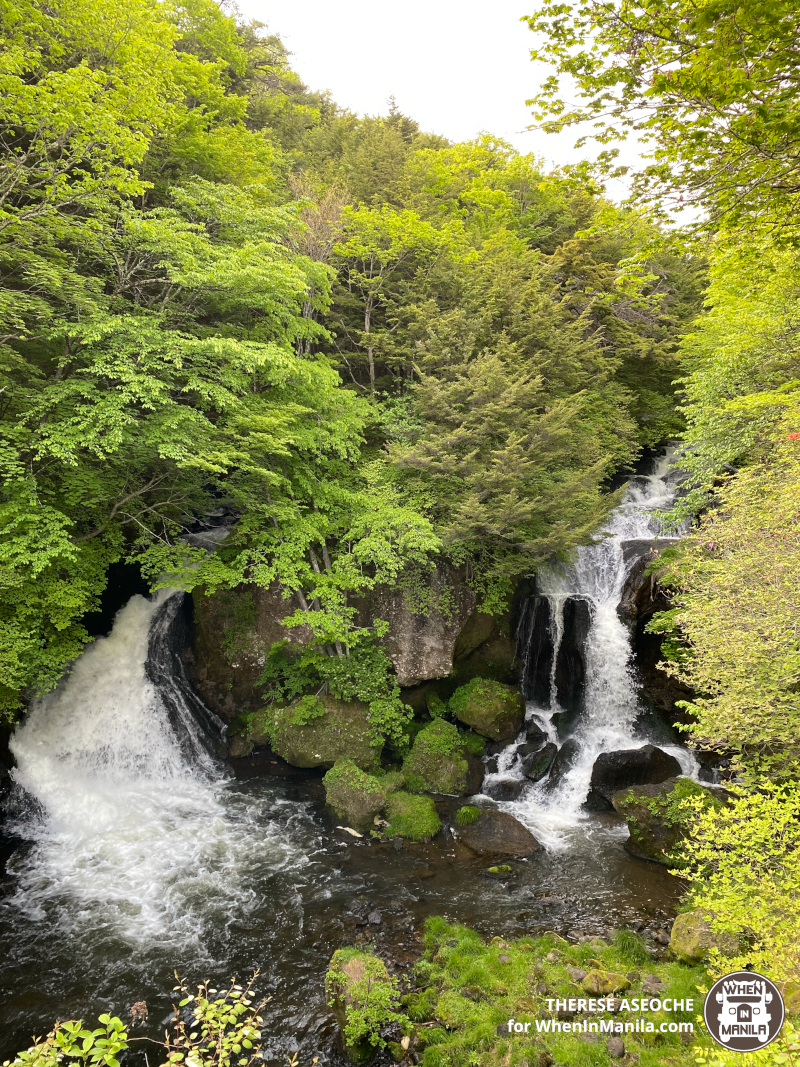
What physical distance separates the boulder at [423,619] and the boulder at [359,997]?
6.45 m

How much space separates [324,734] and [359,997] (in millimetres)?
6231

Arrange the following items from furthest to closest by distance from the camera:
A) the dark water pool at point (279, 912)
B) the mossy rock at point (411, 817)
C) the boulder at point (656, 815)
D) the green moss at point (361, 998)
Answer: the mossy rock at point (411, 817) < the boulder at point (656, 815) < the dark water pool at point (279, 912) < the green moss at point (361, 998)

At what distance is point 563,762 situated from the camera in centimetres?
1241

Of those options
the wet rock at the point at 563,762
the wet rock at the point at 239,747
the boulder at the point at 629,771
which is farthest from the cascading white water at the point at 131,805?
the boulder at the point at 629,771

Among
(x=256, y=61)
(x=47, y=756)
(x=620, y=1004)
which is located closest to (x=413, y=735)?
(x=620, y=1004)

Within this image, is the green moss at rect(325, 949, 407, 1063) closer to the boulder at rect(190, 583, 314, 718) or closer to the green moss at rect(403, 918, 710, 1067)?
the green moss at rect(403, 918, 710, 1067)

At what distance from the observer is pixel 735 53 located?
4.18m

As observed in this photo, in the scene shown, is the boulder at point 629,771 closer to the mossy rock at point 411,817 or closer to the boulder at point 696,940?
the mossy rock at point 411,817

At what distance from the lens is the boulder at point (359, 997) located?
246 inches

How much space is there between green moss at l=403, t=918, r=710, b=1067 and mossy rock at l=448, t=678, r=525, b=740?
17.3 feet

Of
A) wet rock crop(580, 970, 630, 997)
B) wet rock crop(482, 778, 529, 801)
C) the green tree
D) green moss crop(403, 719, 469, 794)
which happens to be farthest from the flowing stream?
the green tree

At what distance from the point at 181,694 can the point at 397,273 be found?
567 inches

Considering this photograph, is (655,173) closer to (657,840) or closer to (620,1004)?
(620,1004)

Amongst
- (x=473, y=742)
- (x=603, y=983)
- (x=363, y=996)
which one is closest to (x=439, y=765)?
(x=473, y=742)
